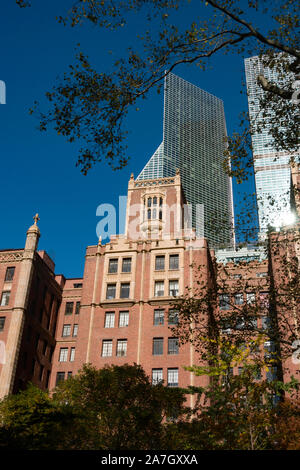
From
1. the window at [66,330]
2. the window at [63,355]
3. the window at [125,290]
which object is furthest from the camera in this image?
the window at [66,330]

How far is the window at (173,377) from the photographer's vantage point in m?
46.5

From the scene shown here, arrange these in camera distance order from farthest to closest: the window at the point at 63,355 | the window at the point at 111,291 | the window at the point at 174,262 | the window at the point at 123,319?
1. the window at the point at 63,355
2. the window at the point at 174,262
3. the window at the point at 111,291
4. the window at the point at 123,319

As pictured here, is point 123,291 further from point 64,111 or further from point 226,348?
point 64,111

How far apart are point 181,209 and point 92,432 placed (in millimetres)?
52001

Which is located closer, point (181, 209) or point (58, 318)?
point (58, 318)

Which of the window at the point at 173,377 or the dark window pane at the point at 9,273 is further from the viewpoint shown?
the dark window pane at the point at 9,273

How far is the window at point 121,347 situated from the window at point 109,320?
2249mm

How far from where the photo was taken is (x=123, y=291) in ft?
176

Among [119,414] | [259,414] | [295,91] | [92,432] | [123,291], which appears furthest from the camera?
[123,291]

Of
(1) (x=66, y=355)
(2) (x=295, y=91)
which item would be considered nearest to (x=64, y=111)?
(2) (x=295, y=91)

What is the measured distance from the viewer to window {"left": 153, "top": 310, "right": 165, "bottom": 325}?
50.4 metres

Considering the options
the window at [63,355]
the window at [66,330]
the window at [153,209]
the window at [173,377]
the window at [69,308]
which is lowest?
the window at [173,377]

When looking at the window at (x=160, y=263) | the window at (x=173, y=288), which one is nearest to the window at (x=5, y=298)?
the window at (x=160, y=263)

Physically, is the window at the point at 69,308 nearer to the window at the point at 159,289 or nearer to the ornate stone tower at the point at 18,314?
the ornate stone tower at the point at 18,314
